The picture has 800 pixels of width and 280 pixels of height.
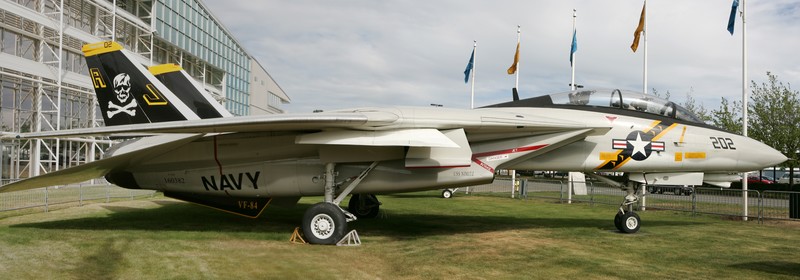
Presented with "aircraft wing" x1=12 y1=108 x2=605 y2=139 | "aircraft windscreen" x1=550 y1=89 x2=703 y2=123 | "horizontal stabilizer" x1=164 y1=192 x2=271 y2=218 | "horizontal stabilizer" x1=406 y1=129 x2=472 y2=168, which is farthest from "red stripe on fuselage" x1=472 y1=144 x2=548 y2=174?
"horizontal stabilizer" x1=164 y1=192 x2=271 y2=218

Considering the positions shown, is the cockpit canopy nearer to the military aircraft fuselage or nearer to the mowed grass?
the military aircraft fuselage

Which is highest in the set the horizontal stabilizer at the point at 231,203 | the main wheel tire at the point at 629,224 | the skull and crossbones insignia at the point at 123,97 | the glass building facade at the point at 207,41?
the glass building facade at the point at 207,41

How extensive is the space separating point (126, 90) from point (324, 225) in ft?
19.2

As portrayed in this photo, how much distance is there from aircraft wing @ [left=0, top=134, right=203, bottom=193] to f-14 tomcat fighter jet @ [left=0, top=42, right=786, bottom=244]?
32 millimetres

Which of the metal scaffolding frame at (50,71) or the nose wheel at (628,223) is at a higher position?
the metal scaffolding frame at (50,71)

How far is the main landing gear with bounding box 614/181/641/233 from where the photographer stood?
10078mm

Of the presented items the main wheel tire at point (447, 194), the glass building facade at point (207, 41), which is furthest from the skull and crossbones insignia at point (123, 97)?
the glass building facade at point (207, 41)

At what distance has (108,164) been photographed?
9.66 meters

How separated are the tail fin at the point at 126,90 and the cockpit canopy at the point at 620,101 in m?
8.08

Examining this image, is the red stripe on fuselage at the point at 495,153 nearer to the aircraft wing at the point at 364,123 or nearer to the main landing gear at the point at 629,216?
the aircraft wing at the point at 364,123

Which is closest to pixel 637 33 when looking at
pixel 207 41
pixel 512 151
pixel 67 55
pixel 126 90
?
pixel 512 151

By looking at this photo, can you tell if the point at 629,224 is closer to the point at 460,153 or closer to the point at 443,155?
the point at 460,153

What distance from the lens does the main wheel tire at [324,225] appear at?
840cm

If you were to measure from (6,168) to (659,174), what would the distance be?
2640 cm
